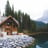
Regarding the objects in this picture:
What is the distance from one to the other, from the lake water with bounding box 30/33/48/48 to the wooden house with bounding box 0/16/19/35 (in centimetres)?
21

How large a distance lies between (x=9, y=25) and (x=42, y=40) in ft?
1.16

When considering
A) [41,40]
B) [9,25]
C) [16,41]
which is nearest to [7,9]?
[9,25]

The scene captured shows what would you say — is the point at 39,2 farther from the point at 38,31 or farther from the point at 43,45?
the point at 43,45

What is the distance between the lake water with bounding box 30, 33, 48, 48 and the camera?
4.22ft

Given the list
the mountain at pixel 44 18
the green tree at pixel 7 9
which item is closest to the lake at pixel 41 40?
the mountain at pixel 44 18

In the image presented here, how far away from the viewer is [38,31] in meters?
1.31

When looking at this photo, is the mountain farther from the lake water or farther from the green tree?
the green tree

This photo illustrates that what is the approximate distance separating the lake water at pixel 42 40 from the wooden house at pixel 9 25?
0.21 m

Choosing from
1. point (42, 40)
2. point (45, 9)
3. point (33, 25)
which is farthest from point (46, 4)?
point (42, 40)

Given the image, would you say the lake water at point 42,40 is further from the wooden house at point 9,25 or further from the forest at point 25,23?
the wooden house at point 9,25

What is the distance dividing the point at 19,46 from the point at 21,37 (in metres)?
0.09

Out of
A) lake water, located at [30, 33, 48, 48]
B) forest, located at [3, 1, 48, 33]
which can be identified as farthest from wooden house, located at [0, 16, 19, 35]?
lake water, located at [30, 33, 48, 48]

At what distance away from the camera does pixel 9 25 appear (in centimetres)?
128

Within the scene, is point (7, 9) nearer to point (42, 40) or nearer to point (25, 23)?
point (25, 23)
